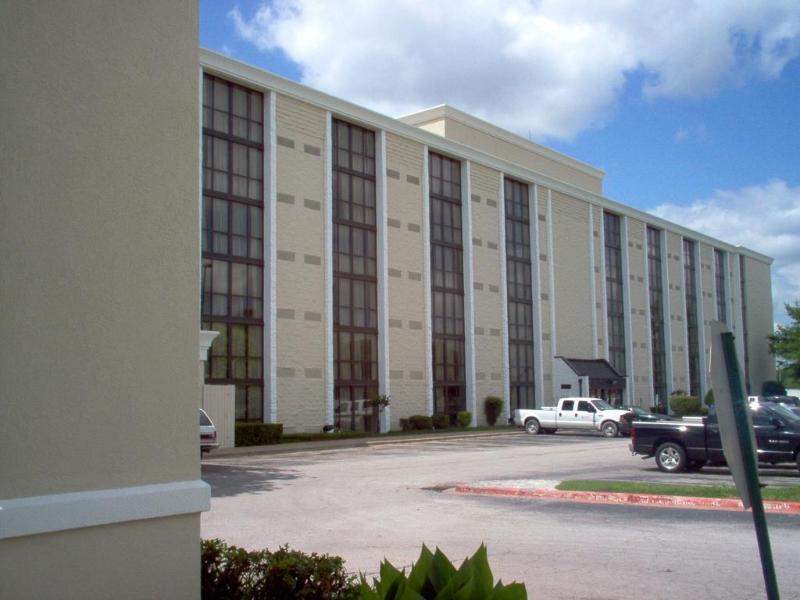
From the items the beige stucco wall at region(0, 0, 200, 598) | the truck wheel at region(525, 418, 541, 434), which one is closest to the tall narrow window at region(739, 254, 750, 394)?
the truck wheel at region(525, 418, 541, 434)

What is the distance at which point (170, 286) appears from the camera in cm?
527

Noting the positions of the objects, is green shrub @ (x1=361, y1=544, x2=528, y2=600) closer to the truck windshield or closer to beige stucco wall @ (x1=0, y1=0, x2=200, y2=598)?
beige stucco wall @ (x1=0, y1=0, x2=200, y2=598)

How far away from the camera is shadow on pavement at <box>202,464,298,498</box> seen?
58.9 feet

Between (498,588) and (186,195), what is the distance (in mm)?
3403

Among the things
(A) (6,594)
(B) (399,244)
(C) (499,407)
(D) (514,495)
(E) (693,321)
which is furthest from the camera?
(E) (693,321)

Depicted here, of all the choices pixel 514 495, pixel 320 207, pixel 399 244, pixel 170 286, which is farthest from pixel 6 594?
pixel 399 244

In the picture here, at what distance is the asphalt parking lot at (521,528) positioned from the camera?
876 cm

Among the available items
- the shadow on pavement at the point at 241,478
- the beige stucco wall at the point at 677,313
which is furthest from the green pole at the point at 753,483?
the beige stucco wall at the point at 677,313

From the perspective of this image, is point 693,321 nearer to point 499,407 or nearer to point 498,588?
point 499,407

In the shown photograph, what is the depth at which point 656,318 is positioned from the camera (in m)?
71.7

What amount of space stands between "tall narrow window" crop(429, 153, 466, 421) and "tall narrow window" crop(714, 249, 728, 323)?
42445 millimetres

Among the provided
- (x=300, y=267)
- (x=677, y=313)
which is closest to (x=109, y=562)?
(x=300, y=267)

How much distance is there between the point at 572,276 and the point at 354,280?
74.6 ft

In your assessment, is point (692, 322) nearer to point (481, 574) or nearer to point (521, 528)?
point (521, 528)
